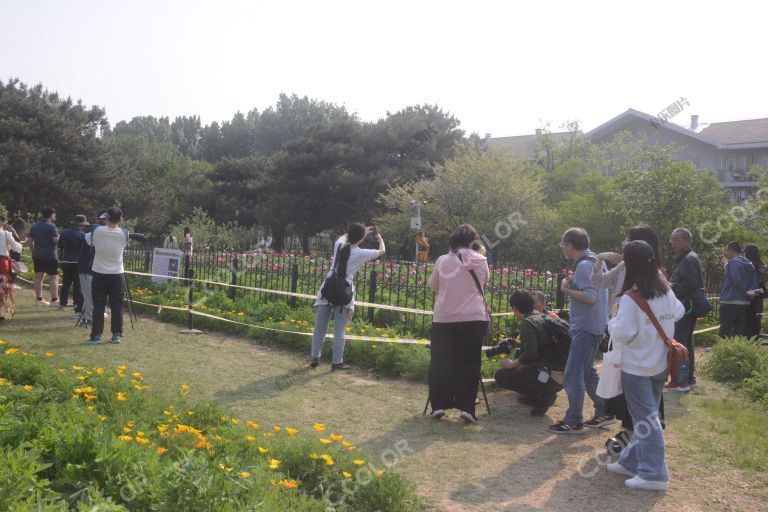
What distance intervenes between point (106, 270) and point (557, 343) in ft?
19.0

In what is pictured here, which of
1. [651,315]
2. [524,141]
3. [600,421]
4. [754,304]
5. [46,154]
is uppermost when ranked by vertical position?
[524,141]

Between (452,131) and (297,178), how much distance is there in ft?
33.7

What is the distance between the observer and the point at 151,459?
133 inches

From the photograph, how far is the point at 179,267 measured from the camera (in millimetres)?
13133

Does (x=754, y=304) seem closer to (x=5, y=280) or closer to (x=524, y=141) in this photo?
(x=5, y=280)

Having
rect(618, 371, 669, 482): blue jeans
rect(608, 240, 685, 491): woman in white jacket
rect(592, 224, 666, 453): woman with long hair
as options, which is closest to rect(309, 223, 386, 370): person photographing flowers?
rect(592, 224, 666, 453): woman with long hair

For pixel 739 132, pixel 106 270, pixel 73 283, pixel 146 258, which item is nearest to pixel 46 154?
pixel 146 258

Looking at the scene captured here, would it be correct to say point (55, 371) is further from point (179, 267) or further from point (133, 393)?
point (179, 267)

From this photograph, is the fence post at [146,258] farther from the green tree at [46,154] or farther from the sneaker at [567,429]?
the green tree at [46,154]

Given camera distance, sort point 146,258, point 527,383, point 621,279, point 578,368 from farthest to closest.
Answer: point 146,258 < point 527,383 < point 578,368 < point 621,279

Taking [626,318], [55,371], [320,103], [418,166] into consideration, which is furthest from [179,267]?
[320,103]

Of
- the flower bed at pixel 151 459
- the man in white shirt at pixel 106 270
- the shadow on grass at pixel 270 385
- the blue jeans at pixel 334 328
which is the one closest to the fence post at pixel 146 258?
the man in white shirt at pixel 106 270

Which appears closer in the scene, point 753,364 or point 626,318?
point 626,318

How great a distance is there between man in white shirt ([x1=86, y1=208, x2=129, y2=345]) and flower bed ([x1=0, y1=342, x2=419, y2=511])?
331cm
